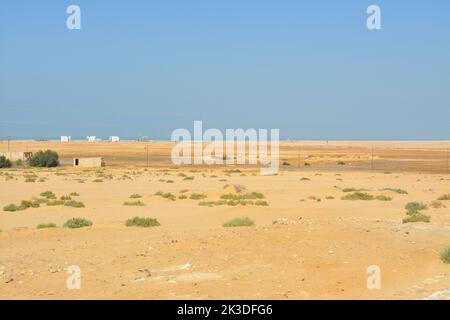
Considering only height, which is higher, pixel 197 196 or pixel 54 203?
pixel 54 203

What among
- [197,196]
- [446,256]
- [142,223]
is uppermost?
A: [446,256]

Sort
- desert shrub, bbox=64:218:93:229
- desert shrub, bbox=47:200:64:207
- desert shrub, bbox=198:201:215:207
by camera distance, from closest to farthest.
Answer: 1. desert shrub, bbox=64:218:93:229
2. desert shrub, bbox=47:200:64:207
3. desert shrub, bbox=198:201:215:207

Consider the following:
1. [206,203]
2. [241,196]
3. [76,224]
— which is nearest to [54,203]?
[206,203]

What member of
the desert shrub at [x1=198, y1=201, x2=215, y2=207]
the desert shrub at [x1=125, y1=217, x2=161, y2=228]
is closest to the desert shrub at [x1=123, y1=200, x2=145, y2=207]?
the desert shrub at [x1=198, y1=201, x2=215, y2=207]

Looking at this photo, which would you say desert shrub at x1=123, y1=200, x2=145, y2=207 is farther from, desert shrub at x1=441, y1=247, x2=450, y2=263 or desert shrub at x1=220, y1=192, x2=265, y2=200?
desert shrub at x1=441, y1=247, x2=450, y2=263

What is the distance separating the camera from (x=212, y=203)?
31.4 metres

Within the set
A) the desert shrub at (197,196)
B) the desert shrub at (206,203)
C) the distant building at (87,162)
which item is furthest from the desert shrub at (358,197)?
the distant building at (87,162)

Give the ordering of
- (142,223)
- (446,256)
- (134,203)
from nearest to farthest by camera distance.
→ (446,256), (142,223), (134,203)

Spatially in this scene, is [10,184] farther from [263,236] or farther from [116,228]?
[263,236]

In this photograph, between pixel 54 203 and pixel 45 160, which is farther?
pixel 45 160

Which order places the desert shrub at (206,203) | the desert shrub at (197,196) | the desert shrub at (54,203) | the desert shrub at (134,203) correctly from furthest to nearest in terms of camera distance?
1. the desert shrub at (197,196)
2. the desert shrub at (134,203)
3. the desert shrub at (206,203)
4. the desert shrub at (54,203)

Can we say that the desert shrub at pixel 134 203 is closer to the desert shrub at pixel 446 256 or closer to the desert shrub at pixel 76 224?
the desert shrub at pixel 76 224

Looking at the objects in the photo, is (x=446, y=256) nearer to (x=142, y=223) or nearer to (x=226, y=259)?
(x=226, y=259)

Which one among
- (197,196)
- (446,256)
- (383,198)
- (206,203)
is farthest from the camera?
(197,196)
